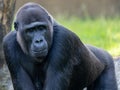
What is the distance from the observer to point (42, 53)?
5.95 m

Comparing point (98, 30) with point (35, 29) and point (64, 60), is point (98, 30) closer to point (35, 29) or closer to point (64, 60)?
point (64, 60)

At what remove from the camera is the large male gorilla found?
596 centimetres

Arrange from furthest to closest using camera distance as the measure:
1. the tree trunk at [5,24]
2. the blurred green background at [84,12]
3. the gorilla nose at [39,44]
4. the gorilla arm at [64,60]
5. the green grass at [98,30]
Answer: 1. the blurred green background at [84,12]
2. the green grass at [98,30]
3. the tree trunk at [5,24]
4. the gorilla arm at [64,60]
5. the gorilla nose at [39,44]

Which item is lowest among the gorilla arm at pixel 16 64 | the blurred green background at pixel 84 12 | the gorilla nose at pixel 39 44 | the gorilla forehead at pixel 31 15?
the blurred green background at pixel 84 12

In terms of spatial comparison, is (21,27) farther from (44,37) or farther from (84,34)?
(84,34)

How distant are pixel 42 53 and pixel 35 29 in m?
0.24

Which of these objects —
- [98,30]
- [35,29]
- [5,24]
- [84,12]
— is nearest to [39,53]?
[35,29]

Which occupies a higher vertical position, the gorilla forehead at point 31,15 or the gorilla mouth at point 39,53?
the gorilla forehead at point 31,15

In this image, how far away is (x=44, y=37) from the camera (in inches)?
234

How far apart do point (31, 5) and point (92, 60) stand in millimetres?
1062

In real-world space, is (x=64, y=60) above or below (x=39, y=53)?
below

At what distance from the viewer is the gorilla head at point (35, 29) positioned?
5.90 meters

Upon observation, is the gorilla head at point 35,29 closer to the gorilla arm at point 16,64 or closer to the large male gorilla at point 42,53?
the large male gorilla at point 42,53

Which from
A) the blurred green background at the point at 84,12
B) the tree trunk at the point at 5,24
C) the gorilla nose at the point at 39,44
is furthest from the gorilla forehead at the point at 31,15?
the blurred green background at the point at 84,12
